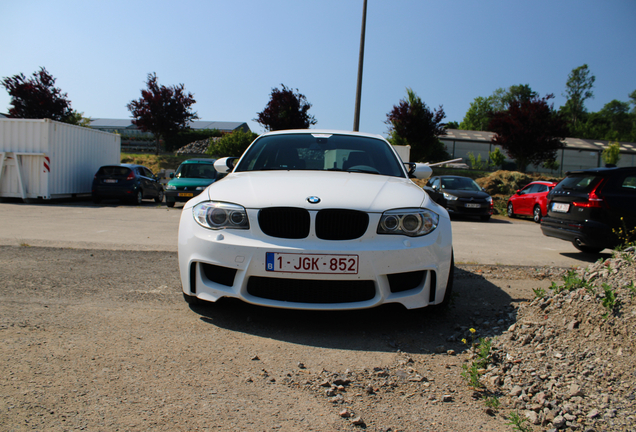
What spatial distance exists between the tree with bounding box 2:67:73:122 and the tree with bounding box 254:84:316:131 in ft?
45.0

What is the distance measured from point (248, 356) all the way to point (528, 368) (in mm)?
1560

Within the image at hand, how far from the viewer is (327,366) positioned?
8.93 feet

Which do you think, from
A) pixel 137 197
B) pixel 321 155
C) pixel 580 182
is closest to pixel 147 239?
pixel 321 155

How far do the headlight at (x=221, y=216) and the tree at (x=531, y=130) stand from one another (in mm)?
33122

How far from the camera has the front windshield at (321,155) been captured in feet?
15.1

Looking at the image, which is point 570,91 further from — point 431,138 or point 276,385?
point 276,385

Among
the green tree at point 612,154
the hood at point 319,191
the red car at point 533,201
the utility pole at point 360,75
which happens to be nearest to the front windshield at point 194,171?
the utility pole at point 360,75

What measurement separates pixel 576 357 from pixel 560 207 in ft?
19.5

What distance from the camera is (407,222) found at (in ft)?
11.0

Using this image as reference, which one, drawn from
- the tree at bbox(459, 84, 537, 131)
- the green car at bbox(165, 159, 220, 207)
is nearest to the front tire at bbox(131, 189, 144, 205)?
the green car at bbox(165, 159, 220, 207)

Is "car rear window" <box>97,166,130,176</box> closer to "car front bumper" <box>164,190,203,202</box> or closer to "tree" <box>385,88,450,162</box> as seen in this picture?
"car front bumper" <box>164,190,203,202</box>

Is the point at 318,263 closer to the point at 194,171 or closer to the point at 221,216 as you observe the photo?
the point at 221,216

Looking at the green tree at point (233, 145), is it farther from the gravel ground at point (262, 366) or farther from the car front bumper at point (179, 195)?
the gravel ground at point (262, 366)

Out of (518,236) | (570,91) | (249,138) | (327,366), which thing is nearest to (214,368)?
(327,366)
